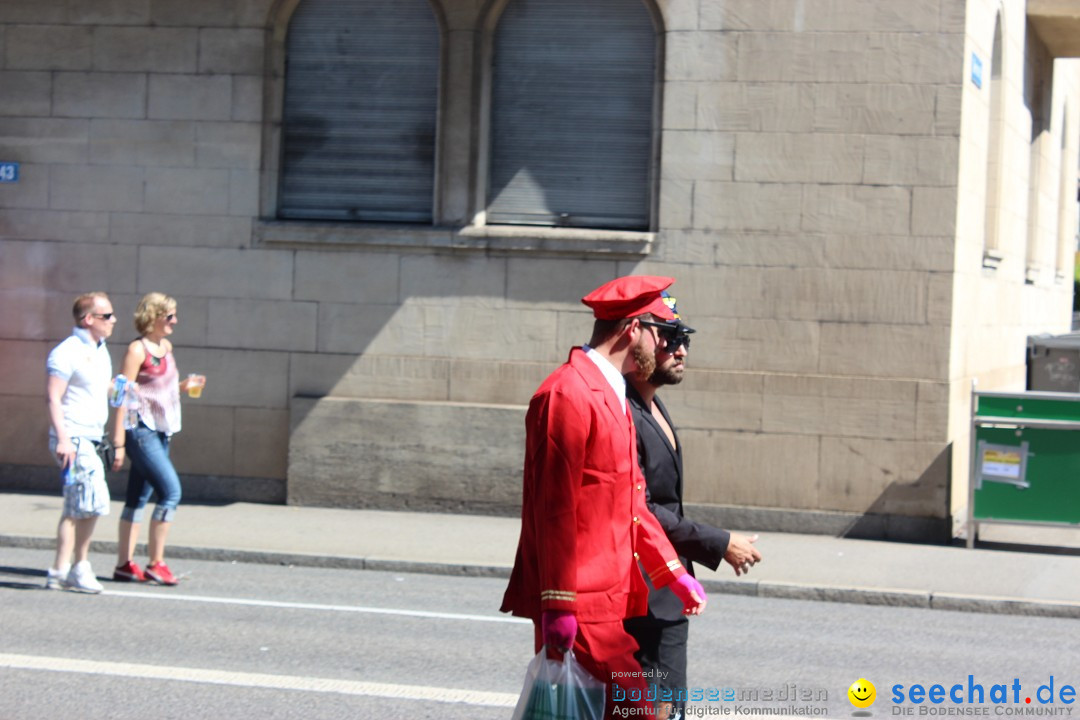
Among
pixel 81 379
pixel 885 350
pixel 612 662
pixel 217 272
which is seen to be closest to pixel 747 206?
pixel 885 350

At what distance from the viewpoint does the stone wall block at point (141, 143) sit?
12398 millimetres

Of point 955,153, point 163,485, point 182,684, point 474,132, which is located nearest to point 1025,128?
point 955,153

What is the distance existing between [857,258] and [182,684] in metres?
7.04

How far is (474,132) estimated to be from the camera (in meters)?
12.1

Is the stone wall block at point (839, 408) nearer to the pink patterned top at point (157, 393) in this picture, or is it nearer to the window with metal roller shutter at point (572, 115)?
the window with metal roller shutter at point (572, 115)

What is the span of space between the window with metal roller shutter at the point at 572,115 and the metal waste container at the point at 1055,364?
532 centimetres

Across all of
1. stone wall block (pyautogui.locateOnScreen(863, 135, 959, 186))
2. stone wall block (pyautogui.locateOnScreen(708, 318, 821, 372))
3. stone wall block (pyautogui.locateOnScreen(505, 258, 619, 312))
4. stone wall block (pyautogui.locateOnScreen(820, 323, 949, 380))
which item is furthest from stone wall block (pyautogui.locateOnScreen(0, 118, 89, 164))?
stone wall block (pyautogui.locateOnScreen(863, 135, 959, 186))

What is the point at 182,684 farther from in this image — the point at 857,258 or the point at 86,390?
the point at 857,258

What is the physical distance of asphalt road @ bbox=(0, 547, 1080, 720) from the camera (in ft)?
20.3

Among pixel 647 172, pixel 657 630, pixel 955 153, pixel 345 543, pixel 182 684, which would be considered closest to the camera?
pixel 657 630

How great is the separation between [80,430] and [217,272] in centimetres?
406

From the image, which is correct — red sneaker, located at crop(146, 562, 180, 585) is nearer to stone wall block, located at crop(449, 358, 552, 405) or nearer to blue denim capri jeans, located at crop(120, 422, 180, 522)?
blue denim capri jeans, located at crop(120, 422, 180, 522)

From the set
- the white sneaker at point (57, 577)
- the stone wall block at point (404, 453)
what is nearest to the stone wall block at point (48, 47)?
the stone wall block at point (404, 453)

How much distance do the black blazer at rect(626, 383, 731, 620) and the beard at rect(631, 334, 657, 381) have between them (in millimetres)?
239
